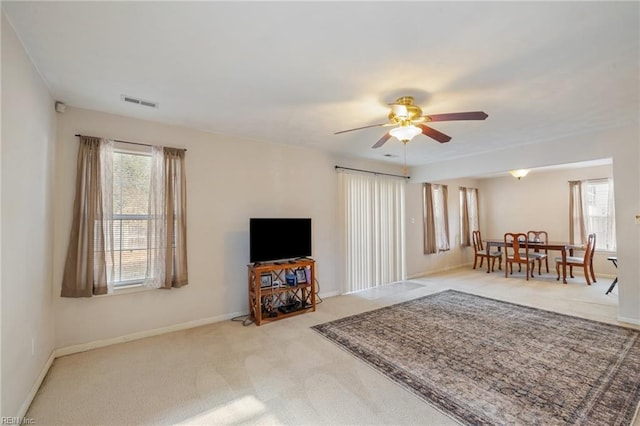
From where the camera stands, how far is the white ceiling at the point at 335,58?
1652 mm

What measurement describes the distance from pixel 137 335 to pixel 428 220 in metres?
6.09

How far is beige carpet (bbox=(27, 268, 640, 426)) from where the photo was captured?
1967 mm

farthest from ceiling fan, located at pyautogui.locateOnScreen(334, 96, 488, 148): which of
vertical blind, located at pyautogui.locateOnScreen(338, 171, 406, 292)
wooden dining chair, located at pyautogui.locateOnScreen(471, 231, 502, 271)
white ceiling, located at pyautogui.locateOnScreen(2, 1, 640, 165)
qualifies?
wooden dining chair, located at pyautogui.locateOnScreen(471, 231, 502, 271)

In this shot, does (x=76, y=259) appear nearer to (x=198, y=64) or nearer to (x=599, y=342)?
(x=198, y=64)

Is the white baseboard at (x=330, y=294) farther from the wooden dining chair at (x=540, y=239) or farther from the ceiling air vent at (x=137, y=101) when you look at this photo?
the wooden dining chair at (x=540, y=239)

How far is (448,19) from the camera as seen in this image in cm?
169

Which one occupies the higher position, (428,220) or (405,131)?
(405,131)

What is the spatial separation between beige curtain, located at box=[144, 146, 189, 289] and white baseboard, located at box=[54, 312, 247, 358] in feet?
1.82

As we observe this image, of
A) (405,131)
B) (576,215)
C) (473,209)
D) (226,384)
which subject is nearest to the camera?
(226,384)

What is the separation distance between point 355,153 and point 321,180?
33.1 inches

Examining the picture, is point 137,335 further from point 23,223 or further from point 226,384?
point 23,223

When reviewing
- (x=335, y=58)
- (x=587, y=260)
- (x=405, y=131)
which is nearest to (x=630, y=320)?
(x=587, y=260)

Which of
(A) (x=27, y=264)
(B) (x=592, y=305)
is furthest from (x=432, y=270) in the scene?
(A) (x=27, y=264)

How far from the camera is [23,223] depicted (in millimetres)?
2057
